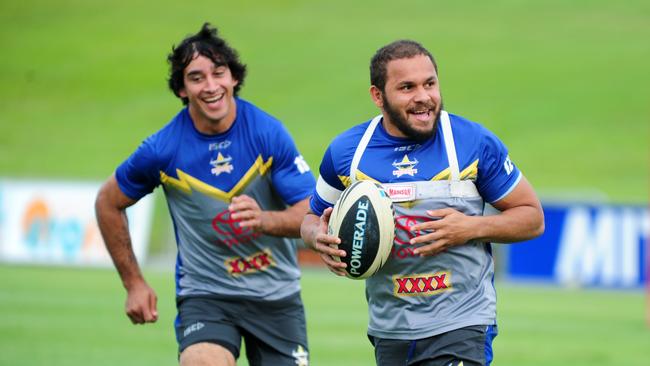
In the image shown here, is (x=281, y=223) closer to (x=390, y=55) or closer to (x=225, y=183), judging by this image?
(x=225, y=183)

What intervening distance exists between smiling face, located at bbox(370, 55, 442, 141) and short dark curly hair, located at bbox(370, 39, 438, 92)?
0.10 ft

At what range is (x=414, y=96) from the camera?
290 inches

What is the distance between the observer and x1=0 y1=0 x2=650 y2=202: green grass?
44.9 m

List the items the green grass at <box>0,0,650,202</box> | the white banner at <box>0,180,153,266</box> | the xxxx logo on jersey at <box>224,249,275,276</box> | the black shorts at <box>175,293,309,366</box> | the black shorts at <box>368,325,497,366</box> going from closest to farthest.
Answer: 1. the black shorts at <box>368,325,497,366</box>
2. the black shorts at <box>175,293,309,366</box>
3. the xxxx logo on jersey at <box>224,249,275,276</box>
4. the white banner at <box>0,180,153,266</box>
5. the green grass at <box>0,0,650,202</box>

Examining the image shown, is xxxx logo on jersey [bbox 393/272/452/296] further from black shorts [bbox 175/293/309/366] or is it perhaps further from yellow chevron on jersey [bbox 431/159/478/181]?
black shorts [bbox 175/293/309/366]

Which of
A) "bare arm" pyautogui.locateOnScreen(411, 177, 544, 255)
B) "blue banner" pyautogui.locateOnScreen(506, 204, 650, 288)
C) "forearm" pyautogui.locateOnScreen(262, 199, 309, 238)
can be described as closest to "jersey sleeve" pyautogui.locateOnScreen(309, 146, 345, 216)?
"bare arm" pyautogui.locateOnScreen(411, 177, 544, 255)

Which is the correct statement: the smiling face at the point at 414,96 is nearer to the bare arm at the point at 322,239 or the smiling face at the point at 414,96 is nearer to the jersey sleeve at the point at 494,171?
the jersey sleeve at the point at 494,171

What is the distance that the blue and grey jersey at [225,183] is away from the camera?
350 inches

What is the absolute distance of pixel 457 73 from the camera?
53281mm

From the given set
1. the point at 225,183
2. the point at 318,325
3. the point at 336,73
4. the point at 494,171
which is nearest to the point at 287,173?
the point at 225,183

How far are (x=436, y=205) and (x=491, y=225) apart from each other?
1.06ft

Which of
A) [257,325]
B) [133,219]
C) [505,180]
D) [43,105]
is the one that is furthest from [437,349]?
[43,105]

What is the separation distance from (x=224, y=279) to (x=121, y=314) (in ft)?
32.1

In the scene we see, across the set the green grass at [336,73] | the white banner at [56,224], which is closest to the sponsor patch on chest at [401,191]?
the white banner at [56,224]
